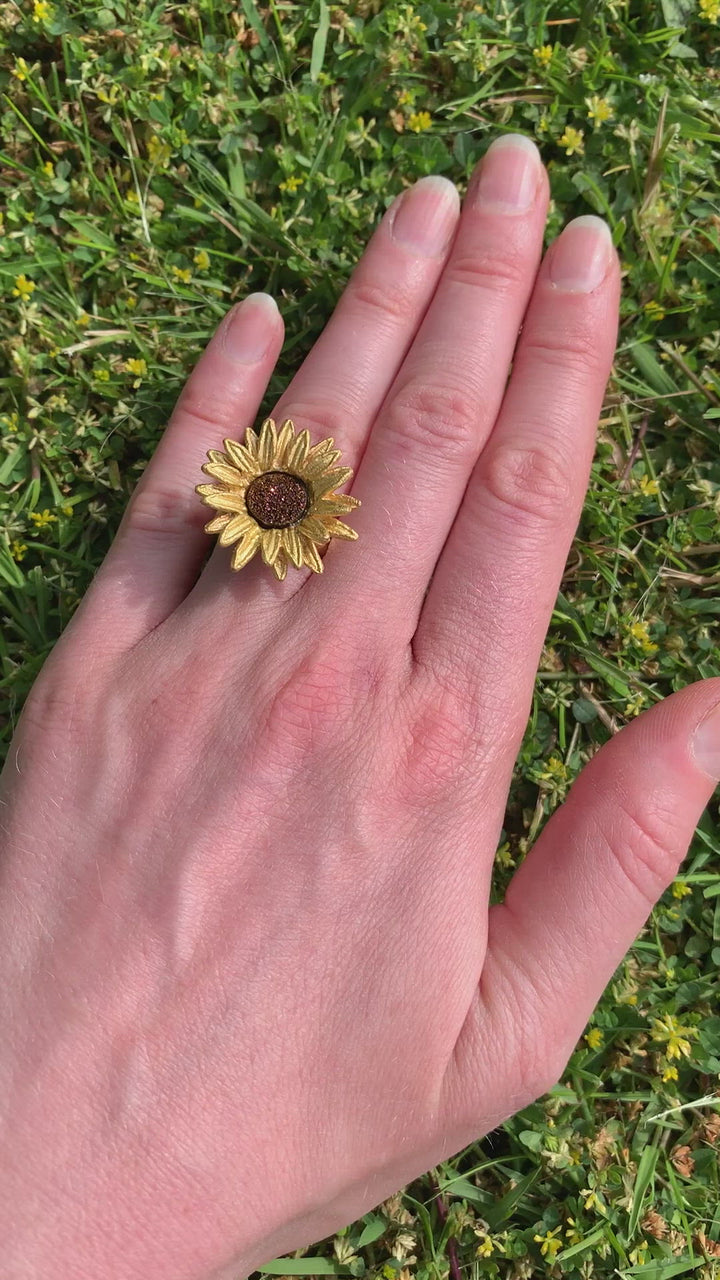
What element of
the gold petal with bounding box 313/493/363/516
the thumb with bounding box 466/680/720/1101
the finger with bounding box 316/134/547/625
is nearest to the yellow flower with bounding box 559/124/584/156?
the finger with bounding box 316/134/547/625

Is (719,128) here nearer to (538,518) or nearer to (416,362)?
(416,362)

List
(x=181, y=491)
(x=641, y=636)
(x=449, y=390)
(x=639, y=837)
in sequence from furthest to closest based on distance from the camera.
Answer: (x=641, y=636) < (x=181, y=491) < (x=449, y=390) < (x=639, y=837)

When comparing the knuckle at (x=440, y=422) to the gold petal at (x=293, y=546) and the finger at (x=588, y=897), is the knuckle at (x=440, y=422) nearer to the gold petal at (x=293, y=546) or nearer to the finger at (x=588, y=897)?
the gold petal at (x=293, y=546)

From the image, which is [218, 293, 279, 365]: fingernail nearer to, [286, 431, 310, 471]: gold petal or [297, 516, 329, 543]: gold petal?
[286, 431, 310, 471]: gold petal

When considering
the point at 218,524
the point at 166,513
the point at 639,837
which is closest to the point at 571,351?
the point at 218,524

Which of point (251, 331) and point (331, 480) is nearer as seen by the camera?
point (331, 480)

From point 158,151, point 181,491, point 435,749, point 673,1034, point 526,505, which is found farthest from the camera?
point 158,151

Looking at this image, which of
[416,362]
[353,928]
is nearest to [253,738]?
[353,928]

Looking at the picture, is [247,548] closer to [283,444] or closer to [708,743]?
[283,444]
